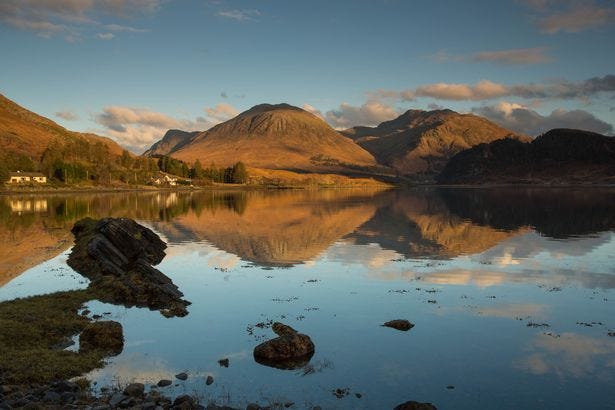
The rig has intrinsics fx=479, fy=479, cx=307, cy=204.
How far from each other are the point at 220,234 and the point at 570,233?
5890 centimetres

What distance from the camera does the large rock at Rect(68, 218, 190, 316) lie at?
3609 cm

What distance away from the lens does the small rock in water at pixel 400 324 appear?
30.1 meters

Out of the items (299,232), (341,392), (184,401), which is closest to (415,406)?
(341,392)

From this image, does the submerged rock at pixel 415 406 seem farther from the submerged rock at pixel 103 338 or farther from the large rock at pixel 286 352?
the submerged rock at pixel 103 338

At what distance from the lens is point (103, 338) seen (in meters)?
26.3

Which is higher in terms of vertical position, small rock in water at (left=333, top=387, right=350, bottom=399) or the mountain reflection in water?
small rock in water at (left=333, top=387, right=350, bottom=399)

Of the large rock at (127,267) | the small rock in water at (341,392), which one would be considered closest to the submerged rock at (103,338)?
the large rock at (127,267)

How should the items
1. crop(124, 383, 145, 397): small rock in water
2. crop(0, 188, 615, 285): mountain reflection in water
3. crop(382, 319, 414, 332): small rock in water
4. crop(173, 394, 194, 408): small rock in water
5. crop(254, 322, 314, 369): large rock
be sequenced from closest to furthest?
crop(173, 394, 194, 408): small rock in water
crop(124, 383, 145, 397): small rock in water
crop(254, 322, 314, 369): large rock
crop(382, 319, 414, 332): small rock in water
crop(0, 188, 615, 285): mountain reflection in water

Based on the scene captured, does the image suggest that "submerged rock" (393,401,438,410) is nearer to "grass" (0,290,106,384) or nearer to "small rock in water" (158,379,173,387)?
"small rock in water" (158,379,173,387)

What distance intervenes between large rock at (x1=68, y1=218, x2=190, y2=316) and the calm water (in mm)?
1518

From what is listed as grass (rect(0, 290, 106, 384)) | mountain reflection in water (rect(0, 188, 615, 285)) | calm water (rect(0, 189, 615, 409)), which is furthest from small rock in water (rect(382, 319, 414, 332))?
mountain reflection in water (rect(0, 188, 615, 285))

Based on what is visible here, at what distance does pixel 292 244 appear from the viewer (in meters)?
70.2

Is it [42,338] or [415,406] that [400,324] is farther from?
[42,338]

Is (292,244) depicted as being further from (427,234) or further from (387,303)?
(387,303)
